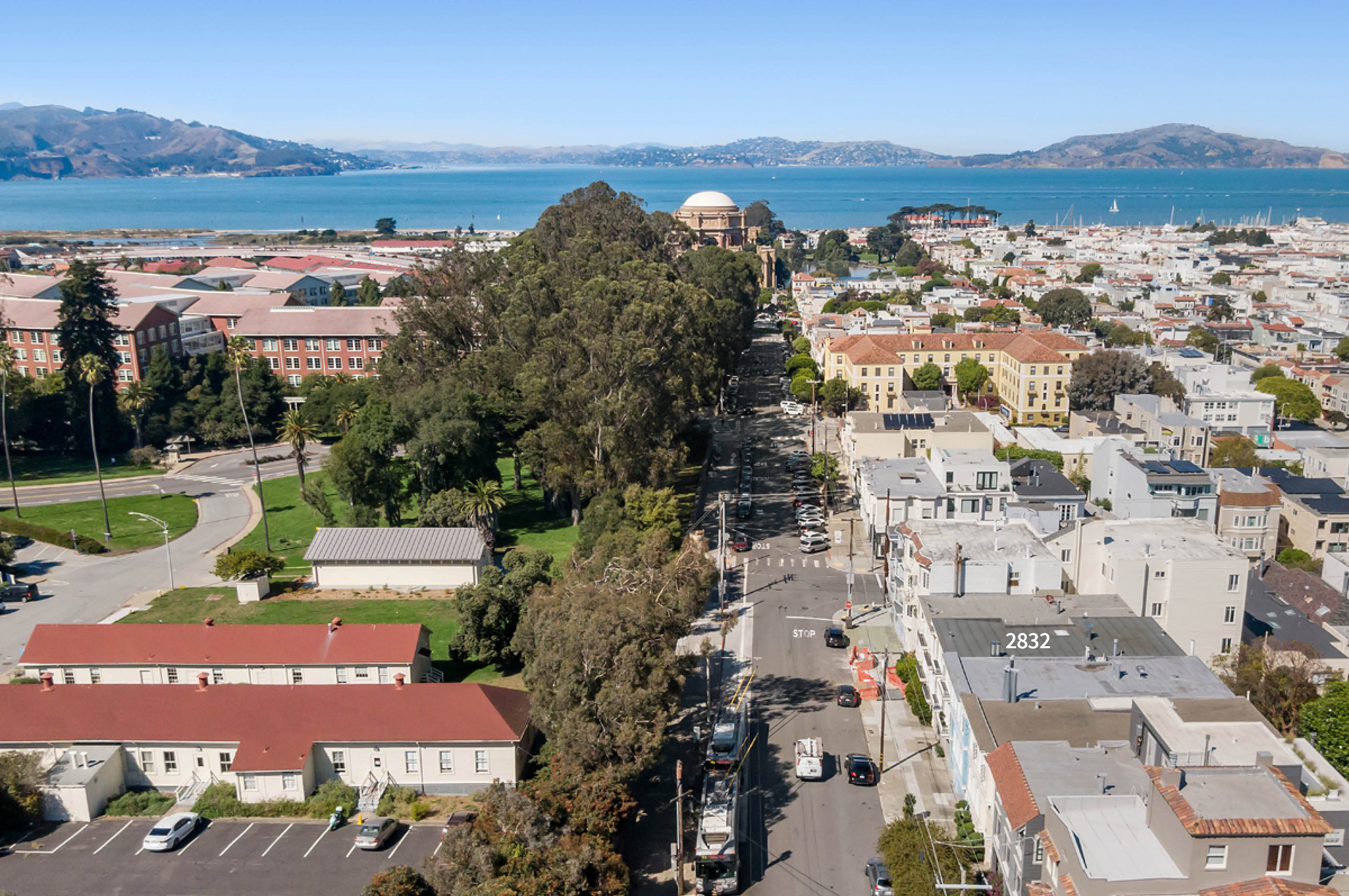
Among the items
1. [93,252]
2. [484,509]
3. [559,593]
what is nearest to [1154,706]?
[559,593]

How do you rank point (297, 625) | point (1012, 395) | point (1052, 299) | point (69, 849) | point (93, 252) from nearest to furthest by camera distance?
point (69, 849) → point (297, 625) → point (1012, 395) → point (1052, 299) → point (93, 252)

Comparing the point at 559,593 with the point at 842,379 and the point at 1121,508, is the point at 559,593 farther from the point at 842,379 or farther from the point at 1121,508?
the point at 842,379

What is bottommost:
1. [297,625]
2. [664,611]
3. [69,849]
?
[69,849]

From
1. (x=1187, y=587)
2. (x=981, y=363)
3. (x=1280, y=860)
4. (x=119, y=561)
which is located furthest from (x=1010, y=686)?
(x=981, y=363)

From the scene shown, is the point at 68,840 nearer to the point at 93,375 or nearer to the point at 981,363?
the point at 93,375

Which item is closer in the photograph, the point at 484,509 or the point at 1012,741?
the point at 1012,741

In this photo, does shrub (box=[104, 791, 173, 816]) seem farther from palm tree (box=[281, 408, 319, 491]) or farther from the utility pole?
palm tree (box=[281, 408, 319, 491])
